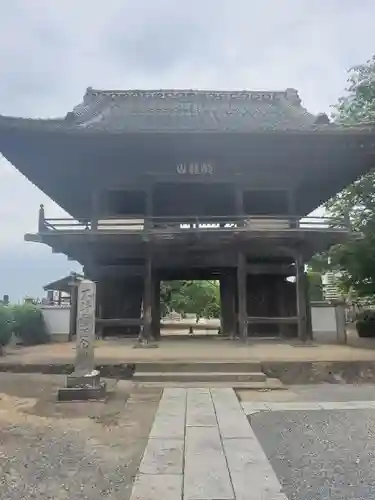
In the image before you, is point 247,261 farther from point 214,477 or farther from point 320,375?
point 214,477

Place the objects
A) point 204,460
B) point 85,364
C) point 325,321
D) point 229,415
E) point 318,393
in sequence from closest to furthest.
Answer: point 204,460 → point 229,415 → point 85,364 → point 318,393 → point 325,321

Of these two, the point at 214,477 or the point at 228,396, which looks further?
the point at 228,396

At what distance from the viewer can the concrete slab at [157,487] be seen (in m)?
3.11

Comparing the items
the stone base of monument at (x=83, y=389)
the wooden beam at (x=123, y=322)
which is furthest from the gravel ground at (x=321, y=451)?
the wooden beam at (x=123, y=322)

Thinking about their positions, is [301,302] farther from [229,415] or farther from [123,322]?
[229,415]

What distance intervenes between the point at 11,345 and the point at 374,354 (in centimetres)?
1047

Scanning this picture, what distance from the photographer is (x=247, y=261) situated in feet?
44.3

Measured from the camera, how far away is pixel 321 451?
4211 mm

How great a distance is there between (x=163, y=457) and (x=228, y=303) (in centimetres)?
1212

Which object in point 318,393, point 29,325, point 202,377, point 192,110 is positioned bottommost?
point 318,393

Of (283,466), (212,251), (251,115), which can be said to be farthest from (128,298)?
(283,466)

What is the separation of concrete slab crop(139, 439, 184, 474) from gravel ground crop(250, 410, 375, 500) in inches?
32.6

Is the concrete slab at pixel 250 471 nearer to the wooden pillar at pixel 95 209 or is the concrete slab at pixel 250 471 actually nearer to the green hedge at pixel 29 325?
the wooden pillar at pixel 95 209

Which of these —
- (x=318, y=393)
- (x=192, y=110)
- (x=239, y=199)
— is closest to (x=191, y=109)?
(x=192, y=110)
